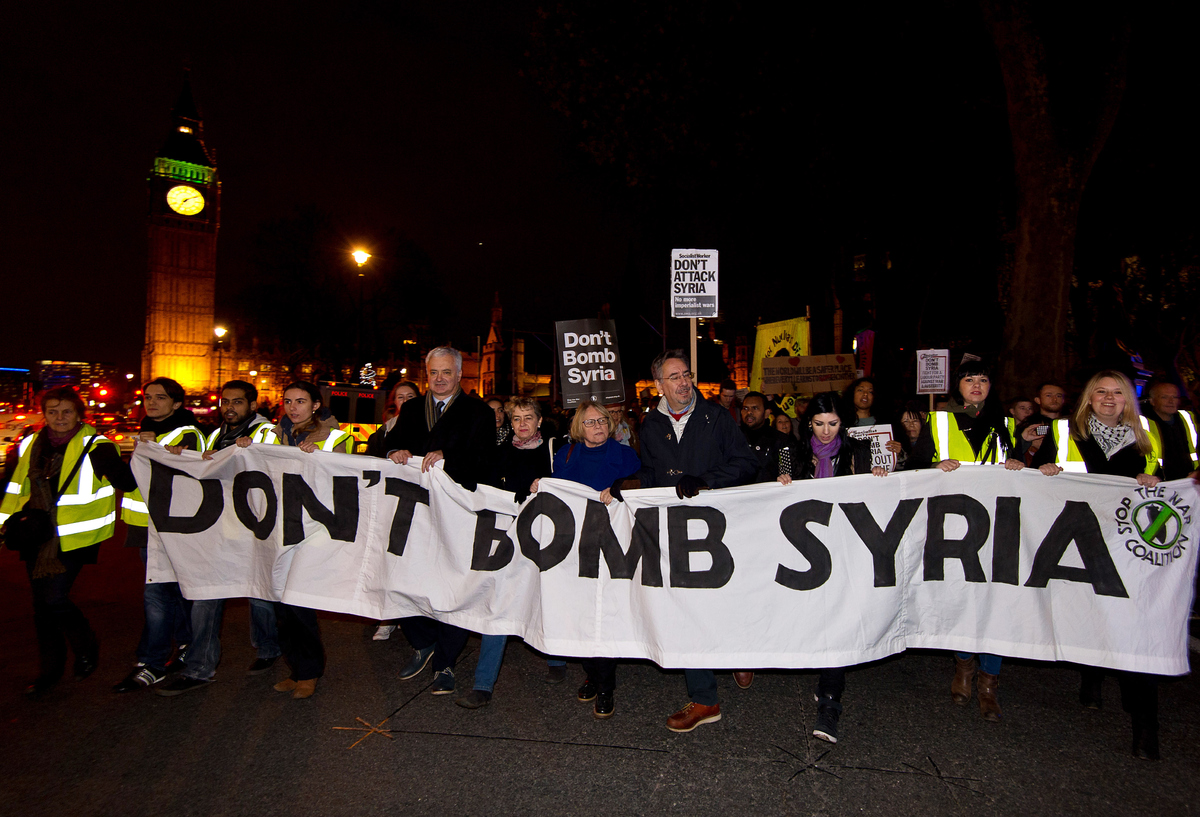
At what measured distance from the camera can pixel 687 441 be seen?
4.32 m

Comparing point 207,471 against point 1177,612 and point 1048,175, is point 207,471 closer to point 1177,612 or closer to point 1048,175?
point 1177,612

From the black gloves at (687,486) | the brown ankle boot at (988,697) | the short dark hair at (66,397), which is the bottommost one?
the brown ankle boot at (988,697)

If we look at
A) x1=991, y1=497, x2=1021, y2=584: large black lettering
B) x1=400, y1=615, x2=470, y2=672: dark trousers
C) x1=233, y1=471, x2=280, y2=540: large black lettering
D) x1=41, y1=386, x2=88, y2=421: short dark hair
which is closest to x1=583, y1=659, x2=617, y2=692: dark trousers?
x1=400, y1=615, x2=470, y2=672: dark trousers

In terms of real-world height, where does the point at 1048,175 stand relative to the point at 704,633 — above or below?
above

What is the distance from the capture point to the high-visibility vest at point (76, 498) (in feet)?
14.5

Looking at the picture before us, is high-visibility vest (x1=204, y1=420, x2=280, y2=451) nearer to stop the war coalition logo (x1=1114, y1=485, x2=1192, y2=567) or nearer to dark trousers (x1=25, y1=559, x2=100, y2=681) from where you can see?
dark trousers (x1=25, y1=559, x2=100, y2=681)

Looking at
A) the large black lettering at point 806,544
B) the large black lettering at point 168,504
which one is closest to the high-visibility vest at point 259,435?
the large black lettering at point 168,504

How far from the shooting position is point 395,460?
14.9 feet

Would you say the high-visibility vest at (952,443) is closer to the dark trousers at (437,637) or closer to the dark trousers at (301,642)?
the dark trousers at (437,637)

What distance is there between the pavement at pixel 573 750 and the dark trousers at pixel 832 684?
0.74 ft

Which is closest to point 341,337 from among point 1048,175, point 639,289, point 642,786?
point 1048,175

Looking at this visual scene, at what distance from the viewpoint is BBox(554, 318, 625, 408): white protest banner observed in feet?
27.1

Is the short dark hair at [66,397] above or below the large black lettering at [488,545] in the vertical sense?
above

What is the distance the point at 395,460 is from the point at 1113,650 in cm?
412
